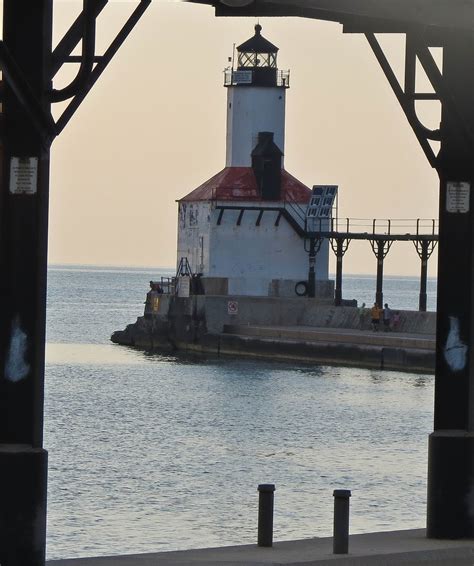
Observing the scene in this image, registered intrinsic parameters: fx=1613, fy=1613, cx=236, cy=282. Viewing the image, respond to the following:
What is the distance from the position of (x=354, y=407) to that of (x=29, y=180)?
37594mm

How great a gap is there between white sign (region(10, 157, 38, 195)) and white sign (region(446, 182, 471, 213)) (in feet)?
12.7

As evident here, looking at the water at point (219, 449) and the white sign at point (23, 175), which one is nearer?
the white sign at point (23, 175)

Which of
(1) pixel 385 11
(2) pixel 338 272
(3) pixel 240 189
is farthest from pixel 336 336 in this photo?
(1) pixel 385 11

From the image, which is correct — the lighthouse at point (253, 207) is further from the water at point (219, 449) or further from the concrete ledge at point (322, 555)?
the concrete ledge at point (322, 555)

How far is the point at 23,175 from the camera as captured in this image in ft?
36.9

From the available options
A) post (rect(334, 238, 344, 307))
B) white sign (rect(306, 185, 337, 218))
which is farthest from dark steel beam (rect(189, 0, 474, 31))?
white sign (rect(306, 185, 337, 218))

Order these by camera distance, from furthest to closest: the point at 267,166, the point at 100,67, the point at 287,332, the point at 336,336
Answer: the point at 267,166 < the point at 287,332 < the point at 336,336 < the point at 100,67

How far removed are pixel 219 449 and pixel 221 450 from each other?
224 millimetres

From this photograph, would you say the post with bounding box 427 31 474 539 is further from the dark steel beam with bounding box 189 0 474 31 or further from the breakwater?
the breakwater

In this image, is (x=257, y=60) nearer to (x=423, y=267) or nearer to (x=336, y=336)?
(x=423, y=267)

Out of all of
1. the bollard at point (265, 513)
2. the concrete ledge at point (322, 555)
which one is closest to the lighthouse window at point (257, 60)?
the concrete ledge at point (322, 555)

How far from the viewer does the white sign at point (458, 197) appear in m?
13.4

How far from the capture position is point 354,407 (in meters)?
48.2

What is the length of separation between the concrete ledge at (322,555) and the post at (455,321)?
32 cm
